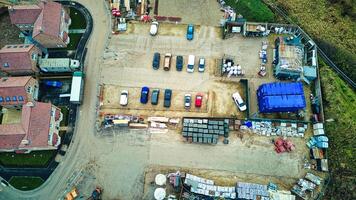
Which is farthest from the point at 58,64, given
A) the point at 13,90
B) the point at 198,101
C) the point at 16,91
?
the point at 198,101

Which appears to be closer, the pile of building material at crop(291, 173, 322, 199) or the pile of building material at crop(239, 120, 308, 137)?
the pile of building material at crop(291, 173, 322, 199)

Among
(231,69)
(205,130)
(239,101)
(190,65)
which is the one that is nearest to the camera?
(205,130)

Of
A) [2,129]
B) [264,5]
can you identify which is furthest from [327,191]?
[2,129]

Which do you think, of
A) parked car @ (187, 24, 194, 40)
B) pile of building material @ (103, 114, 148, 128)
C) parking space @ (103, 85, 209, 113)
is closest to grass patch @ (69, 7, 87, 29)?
parking space @ (103, 85, 209, 113)

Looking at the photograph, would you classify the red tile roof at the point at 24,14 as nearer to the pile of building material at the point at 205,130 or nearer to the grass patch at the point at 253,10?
the pile of building material at the point at 205,130

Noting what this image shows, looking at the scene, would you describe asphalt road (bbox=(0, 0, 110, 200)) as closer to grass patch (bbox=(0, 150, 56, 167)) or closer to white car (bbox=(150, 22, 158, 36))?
grass patch (bbox=(0, 150, 56, 167))

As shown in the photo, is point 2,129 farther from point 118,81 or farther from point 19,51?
point 118,81

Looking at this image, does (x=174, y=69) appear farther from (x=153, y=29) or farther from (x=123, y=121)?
(x=123, y=121)
